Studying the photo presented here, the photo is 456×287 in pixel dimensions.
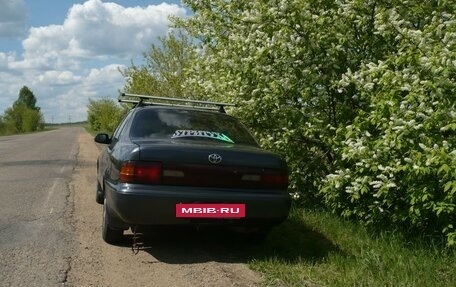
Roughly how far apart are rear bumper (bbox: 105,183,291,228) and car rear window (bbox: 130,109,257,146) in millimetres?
771

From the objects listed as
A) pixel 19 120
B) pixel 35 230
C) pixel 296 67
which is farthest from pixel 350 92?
pixel 19 120

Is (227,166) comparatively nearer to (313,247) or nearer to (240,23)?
(313,247)

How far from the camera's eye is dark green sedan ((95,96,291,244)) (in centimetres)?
482

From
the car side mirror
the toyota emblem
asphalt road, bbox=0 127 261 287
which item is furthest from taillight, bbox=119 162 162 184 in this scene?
the car side mirror

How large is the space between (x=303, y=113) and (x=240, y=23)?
1.49 m

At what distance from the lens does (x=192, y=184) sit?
4941mm

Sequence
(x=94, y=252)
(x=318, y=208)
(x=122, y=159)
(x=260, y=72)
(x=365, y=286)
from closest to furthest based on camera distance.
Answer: (x=365, y=286)
(x=122, y=159)
(x=94, y=252)
(x=260, y=72)
(x=318, y=208)

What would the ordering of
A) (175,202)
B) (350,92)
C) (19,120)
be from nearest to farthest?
1. (175,202)
2. (350,92)
3. (19,120)

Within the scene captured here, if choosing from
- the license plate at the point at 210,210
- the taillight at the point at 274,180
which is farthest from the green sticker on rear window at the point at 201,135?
the license plate at the point at 210,210

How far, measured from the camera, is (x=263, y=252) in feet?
18.0

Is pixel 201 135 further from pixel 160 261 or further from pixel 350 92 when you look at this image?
pixel 350 92

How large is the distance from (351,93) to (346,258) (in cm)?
235

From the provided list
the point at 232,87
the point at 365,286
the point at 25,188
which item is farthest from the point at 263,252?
the point at 25,188

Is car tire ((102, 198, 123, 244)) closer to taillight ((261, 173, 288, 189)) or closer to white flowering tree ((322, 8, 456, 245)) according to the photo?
taillight ((261, 173, 288, 189))
